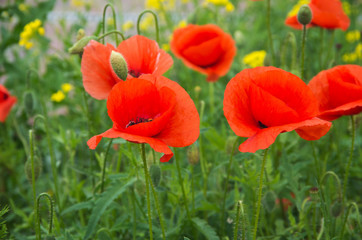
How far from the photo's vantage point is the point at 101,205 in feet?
3.97

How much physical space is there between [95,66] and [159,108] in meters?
0.26

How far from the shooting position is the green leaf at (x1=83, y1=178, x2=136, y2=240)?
1165mm

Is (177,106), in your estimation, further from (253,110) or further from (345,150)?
(345,150)

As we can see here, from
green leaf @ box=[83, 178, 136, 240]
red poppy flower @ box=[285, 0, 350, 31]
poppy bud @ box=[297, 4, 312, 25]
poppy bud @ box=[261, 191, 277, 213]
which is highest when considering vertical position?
poppy bud @ box=[297, 4, 312, 25]

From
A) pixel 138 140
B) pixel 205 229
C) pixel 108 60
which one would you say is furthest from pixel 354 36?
pixel 138 140

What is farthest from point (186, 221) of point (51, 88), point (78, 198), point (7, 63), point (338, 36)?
point (338, 36)

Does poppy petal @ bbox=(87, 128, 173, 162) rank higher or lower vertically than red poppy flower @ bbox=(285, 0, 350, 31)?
lower

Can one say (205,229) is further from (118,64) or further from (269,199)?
(118,64)

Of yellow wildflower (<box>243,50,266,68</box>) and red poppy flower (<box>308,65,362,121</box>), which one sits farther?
yellow wildflower (<box>243,50,266,68</box>)

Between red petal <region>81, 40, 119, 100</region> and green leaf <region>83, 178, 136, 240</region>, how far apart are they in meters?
0.28

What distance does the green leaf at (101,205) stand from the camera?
117cm

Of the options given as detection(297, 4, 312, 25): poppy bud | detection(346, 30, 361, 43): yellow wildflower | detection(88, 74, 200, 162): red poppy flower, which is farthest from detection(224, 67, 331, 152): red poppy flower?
detection(346, 30, 361, 43): yellow wildflower

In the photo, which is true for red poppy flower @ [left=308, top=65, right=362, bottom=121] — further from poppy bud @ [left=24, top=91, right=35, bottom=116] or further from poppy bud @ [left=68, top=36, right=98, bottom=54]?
poppy bud @ [left=24, top=91, right=35, bottom=116]

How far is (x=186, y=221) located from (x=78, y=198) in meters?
0.44
